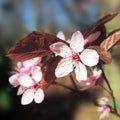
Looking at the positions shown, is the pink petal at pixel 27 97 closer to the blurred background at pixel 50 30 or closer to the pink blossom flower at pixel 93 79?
the pink blossom flower at pixel 93 79

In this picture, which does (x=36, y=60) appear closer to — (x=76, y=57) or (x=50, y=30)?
(x=76, y=57)

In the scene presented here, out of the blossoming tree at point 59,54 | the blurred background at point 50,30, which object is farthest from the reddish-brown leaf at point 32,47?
the blurred background at point 50,30

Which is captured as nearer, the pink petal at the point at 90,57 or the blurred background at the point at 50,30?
the pink petal at the point at 90,57

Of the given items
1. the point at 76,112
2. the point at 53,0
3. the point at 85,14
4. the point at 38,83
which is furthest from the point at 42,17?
the point at 38,83

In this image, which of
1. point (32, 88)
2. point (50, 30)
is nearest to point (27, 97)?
point (32, 88)

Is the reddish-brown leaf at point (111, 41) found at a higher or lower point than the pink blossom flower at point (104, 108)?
higher

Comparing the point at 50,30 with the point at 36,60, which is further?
the point at 50,30
